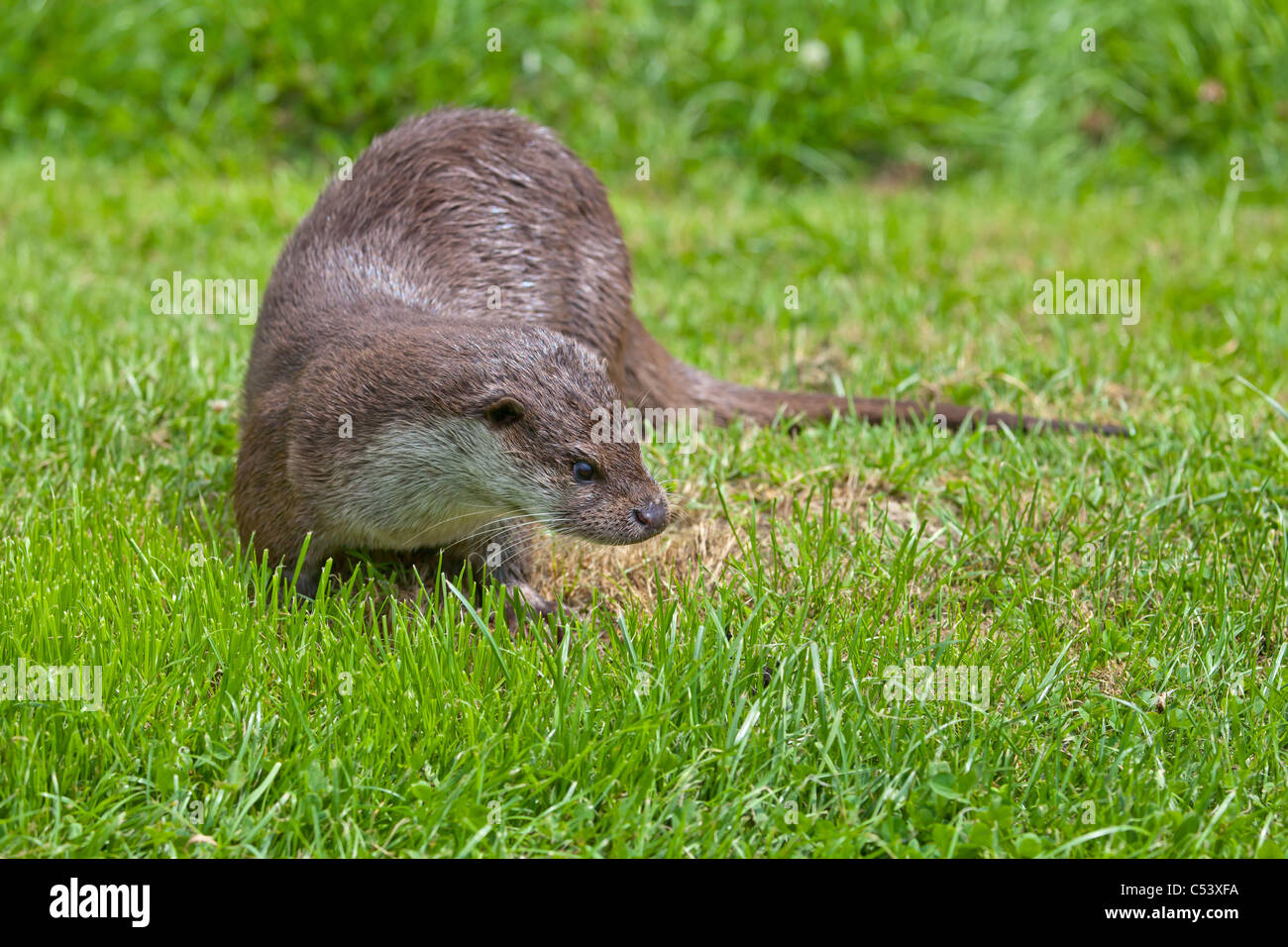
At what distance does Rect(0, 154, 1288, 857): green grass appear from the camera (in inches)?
92.4

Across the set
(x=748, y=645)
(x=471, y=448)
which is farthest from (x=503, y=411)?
(x=748, y=645)

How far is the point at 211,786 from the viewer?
2408 mm

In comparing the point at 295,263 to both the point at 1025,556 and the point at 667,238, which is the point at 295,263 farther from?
the point at 667,238

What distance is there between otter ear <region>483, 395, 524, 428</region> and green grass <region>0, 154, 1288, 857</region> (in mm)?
422

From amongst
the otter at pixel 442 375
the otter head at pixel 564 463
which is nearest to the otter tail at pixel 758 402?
the otter at pixel 442 375

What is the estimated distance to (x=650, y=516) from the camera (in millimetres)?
3002

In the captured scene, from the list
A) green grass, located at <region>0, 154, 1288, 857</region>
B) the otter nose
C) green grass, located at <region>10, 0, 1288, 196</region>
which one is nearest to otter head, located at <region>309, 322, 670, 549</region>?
the otter nose

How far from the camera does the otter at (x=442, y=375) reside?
119 inches

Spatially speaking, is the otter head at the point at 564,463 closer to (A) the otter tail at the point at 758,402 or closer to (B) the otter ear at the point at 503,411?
(B) the otter ear at the point at 503,411

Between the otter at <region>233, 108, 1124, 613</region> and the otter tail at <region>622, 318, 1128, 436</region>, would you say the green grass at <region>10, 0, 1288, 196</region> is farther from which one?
the otter at <region>233, 108, 1124, 613</region>

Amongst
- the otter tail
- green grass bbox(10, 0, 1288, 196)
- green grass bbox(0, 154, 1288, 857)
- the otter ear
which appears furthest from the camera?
green grass bbox(10, 0, 1288, 196)

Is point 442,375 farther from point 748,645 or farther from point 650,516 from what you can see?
point 748,645

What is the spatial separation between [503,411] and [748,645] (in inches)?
29.2

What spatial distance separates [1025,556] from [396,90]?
523cm
